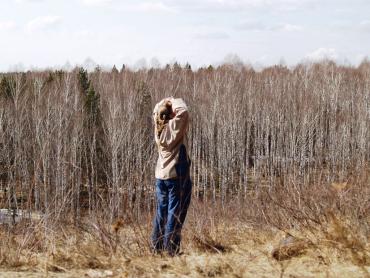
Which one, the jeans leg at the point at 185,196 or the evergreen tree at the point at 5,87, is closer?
the jeans leg at the point at 185,196

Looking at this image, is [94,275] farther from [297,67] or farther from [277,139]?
[297,67]

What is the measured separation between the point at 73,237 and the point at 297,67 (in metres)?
53.6

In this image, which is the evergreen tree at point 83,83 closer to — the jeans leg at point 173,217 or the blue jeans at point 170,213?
the blue jeans at point 170,213

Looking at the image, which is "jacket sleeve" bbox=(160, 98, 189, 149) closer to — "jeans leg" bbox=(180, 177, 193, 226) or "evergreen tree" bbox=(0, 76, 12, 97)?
"jeans leg" bbox=(180, 177, 193, 226)

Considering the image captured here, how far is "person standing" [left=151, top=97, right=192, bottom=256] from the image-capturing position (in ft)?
17.4

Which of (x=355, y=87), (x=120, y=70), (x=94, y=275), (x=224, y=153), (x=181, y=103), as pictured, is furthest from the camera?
(x=120, y=70)

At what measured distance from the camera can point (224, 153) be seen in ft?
106

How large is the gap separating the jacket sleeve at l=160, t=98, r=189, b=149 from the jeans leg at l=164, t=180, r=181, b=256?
1.24 ft

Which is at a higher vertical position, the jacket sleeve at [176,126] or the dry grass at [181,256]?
the jacket sleeve at [176,126]

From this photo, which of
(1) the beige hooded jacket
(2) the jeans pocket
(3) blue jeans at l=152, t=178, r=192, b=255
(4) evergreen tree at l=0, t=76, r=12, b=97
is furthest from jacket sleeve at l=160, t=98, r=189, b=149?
(4) evergreen tree at l=0, t=76, r=12, b=97

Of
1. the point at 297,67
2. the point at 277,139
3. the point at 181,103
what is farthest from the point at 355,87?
the point at 181,103

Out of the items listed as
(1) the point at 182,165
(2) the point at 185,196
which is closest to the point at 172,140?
(1) the point at 182,165

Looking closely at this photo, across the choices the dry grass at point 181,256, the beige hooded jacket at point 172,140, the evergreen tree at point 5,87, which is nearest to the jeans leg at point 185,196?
the beige hooded jacket at point 172,140

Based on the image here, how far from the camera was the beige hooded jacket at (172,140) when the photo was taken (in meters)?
5.30
